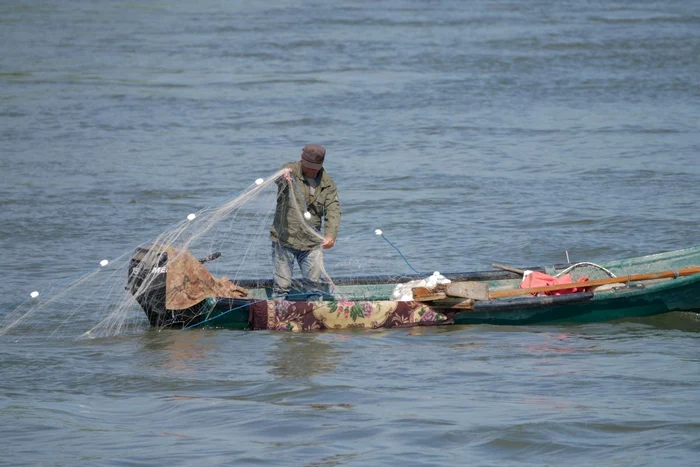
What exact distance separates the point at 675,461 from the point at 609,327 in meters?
2.94

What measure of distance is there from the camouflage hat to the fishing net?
201mm

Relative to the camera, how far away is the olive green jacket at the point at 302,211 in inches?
358

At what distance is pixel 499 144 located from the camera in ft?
61.6

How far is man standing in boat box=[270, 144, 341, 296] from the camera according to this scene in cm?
902

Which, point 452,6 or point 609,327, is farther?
point 452,6

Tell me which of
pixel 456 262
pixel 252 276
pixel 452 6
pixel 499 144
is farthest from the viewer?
pixel 452 6

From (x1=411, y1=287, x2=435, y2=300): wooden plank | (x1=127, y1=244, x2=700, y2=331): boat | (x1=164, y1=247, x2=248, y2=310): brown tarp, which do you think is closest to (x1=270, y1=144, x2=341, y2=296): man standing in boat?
(x1=127, y1=244, x2=700, y2=331): boat

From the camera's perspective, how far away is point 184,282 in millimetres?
9102

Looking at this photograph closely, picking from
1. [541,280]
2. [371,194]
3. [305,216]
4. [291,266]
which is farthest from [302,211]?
[371,194]

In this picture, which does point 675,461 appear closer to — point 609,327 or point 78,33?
point 609,327

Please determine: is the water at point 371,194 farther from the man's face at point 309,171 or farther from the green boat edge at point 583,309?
the man's face at point 309,171

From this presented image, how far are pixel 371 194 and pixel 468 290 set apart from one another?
22.5 feet

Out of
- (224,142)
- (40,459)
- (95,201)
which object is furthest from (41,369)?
(224,142)

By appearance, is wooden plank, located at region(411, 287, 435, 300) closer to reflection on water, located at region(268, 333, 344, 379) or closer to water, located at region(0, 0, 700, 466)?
water, located at region(0, 0, 700, 466)
